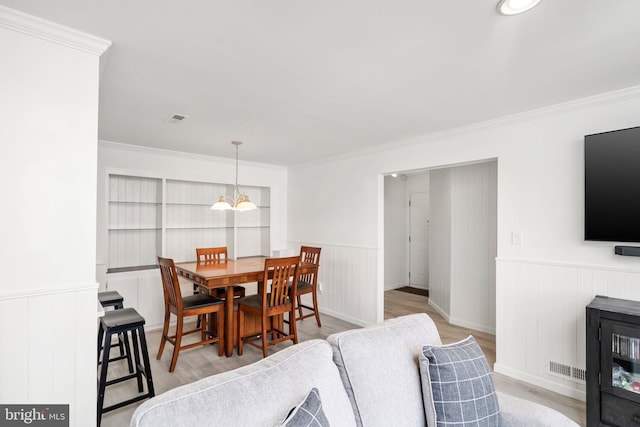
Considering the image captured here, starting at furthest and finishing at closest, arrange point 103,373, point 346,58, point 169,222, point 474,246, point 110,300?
point 169,222 < point 474,246 < point 110,300 < point 103,373 < point 346,58

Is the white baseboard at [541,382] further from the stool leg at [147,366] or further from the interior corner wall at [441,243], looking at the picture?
the stool leg at [147,366]

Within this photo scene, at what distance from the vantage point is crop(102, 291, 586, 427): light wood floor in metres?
2.50

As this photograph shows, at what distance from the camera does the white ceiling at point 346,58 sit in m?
1.52

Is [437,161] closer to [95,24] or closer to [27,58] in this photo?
[95,24]

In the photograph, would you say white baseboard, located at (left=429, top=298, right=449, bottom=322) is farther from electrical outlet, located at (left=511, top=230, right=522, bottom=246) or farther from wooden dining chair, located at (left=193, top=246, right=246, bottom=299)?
wooden dining chair, located at (left=193, top=246, right=246, bottom=299)

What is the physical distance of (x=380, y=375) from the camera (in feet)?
4.38

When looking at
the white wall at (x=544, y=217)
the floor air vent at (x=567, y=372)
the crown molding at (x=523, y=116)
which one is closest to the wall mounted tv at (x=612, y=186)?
the white wall at (x=544, y=217)

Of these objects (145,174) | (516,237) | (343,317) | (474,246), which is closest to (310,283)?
(343,317)

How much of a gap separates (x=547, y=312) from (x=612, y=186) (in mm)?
1145

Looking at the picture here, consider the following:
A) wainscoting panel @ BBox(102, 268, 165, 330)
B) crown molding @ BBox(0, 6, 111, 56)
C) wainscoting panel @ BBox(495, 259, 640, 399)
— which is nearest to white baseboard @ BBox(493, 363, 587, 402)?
wainscoting panel @ BBox(495, 259, 640, 399)

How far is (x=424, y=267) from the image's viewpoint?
6883 mm

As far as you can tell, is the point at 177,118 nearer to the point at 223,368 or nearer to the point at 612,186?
the point at 223,368

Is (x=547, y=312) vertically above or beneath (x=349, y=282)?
above

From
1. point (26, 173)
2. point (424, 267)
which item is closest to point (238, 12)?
point (26, 173)
